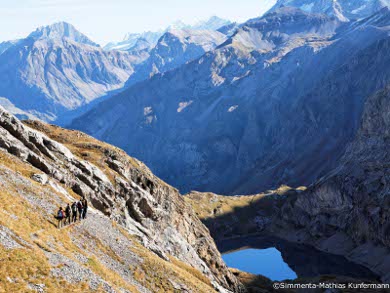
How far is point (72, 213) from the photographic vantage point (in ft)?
159

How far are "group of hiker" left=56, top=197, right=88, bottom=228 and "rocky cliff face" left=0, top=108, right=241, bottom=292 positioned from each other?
1.54 meters

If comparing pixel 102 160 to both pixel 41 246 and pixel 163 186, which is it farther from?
pixel 41 246

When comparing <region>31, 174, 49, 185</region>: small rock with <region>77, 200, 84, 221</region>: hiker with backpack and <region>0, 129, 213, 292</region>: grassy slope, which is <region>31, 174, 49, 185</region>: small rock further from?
<region>77, 200, 84, 221</region>: hiker with backpack

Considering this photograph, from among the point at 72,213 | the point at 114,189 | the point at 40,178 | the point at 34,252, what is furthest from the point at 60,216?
the point at 114,189

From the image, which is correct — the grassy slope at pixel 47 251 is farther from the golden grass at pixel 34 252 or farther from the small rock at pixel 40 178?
the small rock at pixel 40 178

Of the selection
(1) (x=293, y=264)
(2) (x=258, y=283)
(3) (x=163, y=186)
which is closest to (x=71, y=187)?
(3) (x=163, y=186)

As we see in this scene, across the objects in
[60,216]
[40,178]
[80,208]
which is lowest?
[60,216]

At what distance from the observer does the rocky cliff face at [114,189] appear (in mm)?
59031

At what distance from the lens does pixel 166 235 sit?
274 feet

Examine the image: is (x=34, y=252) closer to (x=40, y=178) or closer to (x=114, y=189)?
(x=40, y=178)

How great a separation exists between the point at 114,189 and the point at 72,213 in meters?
27.5

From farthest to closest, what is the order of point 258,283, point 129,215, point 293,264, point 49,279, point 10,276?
1. point 293,264
2. point 258,283
3. point 129,215
4. point 49,279
5. point 10,276

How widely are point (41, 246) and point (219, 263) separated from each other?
59310mm

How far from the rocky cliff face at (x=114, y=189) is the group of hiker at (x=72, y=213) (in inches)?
60.6
